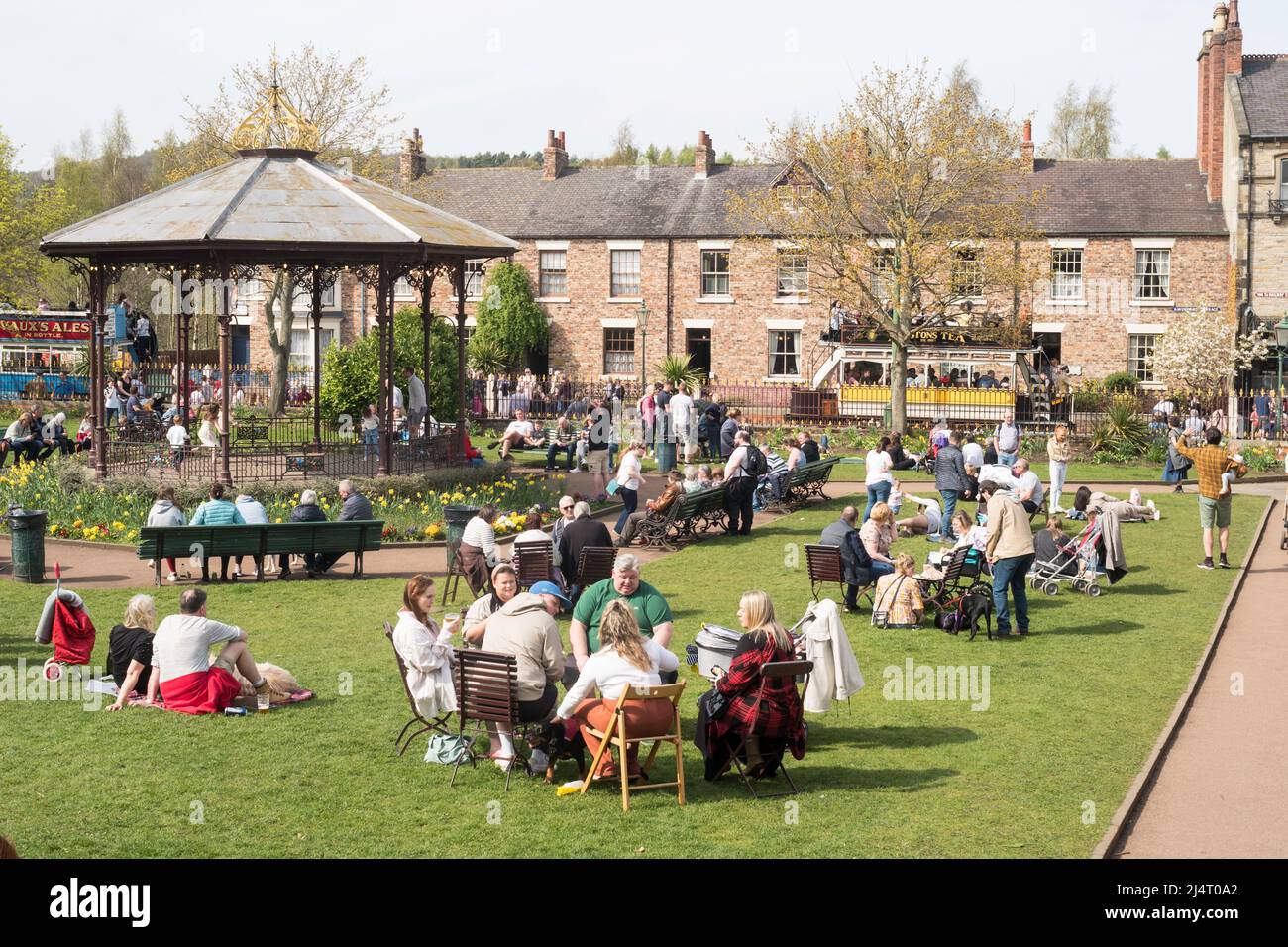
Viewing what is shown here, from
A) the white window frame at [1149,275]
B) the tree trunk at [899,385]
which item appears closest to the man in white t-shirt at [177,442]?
the tree trunk at [899,385]

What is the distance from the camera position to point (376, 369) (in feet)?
115

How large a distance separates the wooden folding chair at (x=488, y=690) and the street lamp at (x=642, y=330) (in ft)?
125

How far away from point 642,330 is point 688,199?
5103mm

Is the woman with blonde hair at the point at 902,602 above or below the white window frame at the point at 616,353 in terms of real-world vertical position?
below

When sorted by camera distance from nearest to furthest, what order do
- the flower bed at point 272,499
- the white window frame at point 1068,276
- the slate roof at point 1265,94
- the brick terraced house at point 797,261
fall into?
the flower bed at point 272,499
the slate roof at point 1265,94
the brick terraced house at point 797,261
the white window frame at point 1068,276

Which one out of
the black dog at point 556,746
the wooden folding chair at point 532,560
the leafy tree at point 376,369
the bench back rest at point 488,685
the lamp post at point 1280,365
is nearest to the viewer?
the bench back rest at point 488,685

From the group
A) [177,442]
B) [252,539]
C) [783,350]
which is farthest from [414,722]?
[783,350]

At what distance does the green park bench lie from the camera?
1845 centimetres

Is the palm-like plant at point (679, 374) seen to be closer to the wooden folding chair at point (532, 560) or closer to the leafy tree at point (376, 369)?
the leafy tree at point (376, 369)

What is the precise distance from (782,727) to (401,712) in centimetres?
357

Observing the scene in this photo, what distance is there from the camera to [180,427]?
25.5 meters

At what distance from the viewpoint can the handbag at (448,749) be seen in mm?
11062

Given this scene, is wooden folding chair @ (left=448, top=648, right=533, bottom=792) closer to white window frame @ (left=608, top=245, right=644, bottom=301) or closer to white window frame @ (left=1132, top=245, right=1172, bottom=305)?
white window frame @ (left=608, top=245, right=644, bottom=301)
